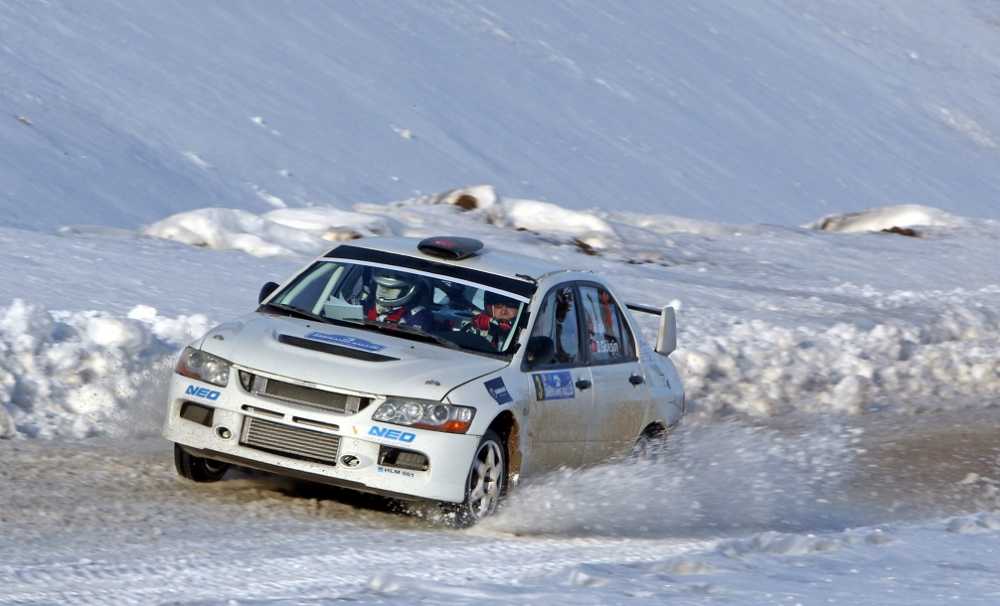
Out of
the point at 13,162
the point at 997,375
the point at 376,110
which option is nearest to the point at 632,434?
the point at 997,375

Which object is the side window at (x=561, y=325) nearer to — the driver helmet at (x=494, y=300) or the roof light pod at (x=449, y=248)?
the driver helmet at (x=494, y=300)

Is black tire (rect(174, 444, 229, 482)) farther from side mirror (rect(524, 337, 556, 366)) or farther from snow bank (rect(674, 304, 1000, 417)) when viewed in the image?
snow bank (rect(674, 304, 1000, 417))

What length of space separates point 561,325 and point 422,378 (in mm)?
1493

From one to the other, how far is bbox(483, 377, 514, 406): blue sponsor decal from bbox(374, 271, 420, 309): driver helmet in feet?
3.05

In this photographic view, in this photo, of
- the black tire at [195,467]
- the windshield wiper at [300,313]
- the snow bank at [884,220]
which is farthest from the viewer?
the snow bank at [884,220]

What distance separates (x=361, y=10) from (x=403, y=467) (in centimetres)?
2785

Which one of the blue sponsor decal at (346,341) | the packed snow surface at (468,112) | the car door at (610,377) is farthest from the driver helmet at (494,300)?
the packed snow surface at (468,112)

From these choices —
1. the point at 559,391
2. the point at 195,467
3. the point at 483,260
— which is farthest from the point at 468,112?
the point at 195,467

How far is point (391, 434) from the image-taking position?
7.47 meters

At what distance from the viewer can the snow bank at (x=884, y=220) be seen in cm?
2725

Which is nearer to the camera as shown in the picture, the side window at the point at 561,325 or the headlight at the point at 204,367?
the headlight at the point at 204,367

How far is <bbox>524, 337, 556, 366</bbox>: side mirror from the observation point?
27.1 feet

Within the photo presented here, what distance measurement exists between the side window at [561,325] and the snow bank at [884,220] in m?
18.4

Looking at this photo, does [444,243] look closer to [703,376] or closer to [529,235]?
[703,376]
